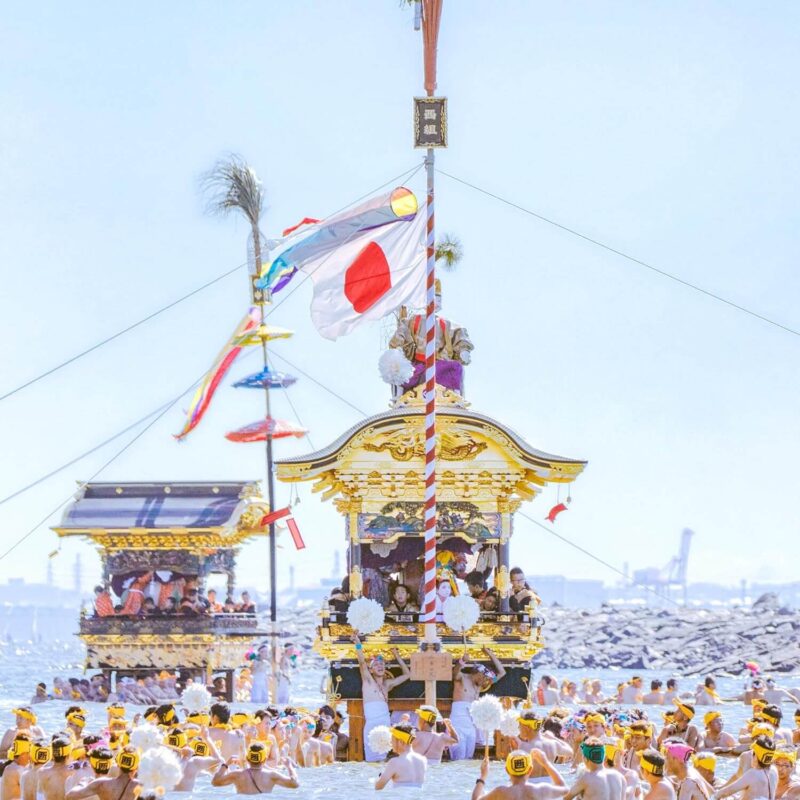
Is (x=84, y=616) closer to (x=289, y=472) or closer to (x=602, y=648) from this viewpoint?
(x=289, y=472)

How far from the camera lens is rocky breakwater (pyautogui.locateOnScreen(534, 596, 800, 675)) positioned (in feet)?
271

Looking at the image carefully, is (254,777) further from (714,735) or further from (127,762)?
(714,735)

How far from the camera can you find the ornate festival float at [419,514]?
23.7 meters

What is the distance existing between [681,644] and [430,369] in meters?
76.7

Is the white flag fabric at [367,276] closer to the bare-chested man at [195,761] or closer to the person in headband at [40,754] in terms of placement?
the bare-chested man at [195,761]

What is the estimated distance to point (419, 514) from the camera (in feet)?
81.9

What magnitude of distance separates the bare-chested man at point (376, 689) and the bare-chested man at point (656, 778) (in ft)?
26.9

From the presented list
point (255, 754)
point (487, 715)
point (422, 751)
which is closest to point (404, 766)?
point (487, 715)

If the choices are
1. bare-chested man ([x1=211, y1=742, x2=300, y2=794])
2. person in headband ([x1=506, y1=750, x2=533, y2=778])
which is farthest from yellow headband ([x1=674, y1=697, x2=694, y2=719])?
person in headband ([x1=506, y1=750, x2=533, y2=778])

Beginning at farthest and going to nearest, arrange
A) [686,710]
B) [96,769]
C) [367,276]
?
[367,276] < [686,710] < [96,769]

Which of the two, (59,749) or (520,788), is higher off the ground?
(59,749)

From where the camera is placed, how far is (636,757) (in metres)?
17.3

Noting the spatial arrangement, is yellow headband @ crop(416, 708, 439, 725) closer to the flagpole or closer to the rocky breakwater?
the flagpole

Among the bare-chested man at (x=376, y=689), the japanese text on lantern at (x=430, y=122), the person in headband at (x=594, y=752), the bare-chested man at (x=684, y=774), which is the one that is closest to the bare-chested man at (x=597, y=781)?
the person in headband at (x=594, y=752)
